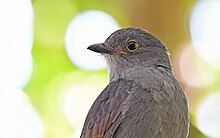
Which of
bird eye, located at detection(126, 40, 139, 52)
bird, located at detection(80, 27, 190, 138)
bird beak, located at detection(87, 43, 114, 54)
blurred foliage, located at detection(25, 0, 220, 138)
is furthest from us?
blurred foliage, located at detection(25, 0, 220, 138)

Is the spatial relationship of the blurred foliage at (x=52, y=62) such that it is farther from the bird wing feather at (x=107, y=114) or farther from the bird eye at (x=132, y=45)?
the bird wing feather at (x=107, y=114)

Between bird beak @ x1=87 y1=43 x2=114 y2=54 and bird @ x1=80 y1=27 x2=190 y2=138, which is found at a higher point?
bird beak @ x1=87 y1=43 x2=114 y2=54

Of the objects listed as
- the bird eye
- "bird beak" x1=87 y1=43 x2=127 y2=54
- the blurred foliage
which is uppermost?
the blurred foliage

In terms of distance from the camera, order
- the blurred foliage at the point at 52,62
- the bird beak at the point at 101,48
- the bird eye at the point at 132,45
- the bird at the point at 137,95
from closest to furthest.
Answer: the bird at the point at 137,95
the bird beak at the point at 101,48
the bird eye at the point at 132,45
the blurred foliage at the point at 52,62

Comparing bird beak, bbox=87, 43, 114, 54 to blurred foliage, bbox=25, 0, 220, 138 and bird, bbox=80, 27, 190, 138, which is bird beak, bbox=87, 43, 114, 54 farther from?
blurred foliage, bbox=25, 0, 220, 138

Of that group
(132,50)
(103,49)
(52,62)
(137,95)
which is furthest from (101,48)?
(52,62)

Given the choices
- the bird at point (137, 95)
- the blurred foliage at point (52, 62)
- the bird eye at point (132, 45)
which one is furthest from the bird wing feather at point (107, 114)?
the blurred foliage at point (52, 62)

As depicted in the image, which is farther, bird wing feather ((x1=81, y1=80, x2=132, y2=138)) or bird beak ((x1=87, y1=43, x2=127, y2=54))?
bird beak ((x1=87, y1=43, x2=127, y2=54))

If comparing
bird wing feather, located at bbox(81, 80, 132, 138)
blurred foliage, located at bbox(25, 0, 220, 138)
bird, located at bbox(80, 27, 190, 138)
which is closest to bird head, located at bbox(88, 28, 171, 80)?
bird, located at bbox(80, 27, 190, 138)
